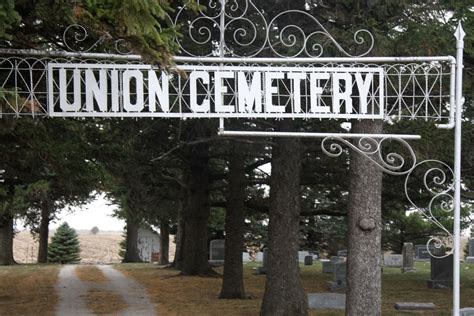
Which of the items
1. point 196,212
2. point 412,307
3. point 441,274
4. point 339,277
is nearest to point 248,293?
point 339,277

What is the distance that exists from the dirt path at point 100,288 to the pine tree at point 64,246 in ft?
65.7

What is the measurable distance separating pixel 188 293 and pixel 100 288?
372 cm

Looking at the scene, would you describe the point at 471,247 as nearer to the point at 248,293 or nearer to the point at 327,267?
the point at 327,267

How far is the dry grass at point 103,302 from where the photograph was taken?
15.8 metres

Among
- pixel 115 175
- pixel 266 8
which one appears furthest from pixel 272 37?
pixel 115 175

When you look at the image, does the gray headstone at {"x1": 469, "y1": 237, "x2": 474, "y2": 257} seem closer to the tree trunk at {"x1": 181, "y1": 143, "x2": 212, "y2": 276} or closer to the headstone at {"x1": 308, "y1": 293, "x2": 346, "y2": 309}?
the tree trunk at {"x1": 181, "y1": 143, "x2": 212, "y2": 276}

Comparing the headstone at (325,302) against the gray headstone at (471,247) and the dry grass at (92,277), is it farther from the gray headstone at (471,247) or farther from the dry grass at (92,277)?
the gray headstone at (471,247)

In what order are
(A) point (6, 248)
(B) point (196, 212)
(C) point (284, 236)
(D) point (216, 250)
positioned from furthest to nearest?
(A) point (6, 248) < (D) point (216, 250) < (B) point (196, 212) < (C) point (284, 236)

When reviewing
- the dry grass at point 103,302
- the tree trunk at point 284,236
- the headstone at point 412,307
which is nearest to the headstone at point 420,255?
the dry grass at point 103,302

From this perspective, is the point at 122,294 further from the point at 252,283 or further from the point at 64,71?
the point at 64,71

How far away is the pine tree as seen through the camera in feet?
155

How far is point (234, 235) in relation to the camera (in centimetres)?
1791

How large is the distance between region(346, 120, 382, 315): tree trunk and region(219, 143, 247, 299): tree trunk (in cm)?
814

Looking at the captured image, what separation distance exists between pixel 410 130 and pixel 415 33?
6.83 feet
